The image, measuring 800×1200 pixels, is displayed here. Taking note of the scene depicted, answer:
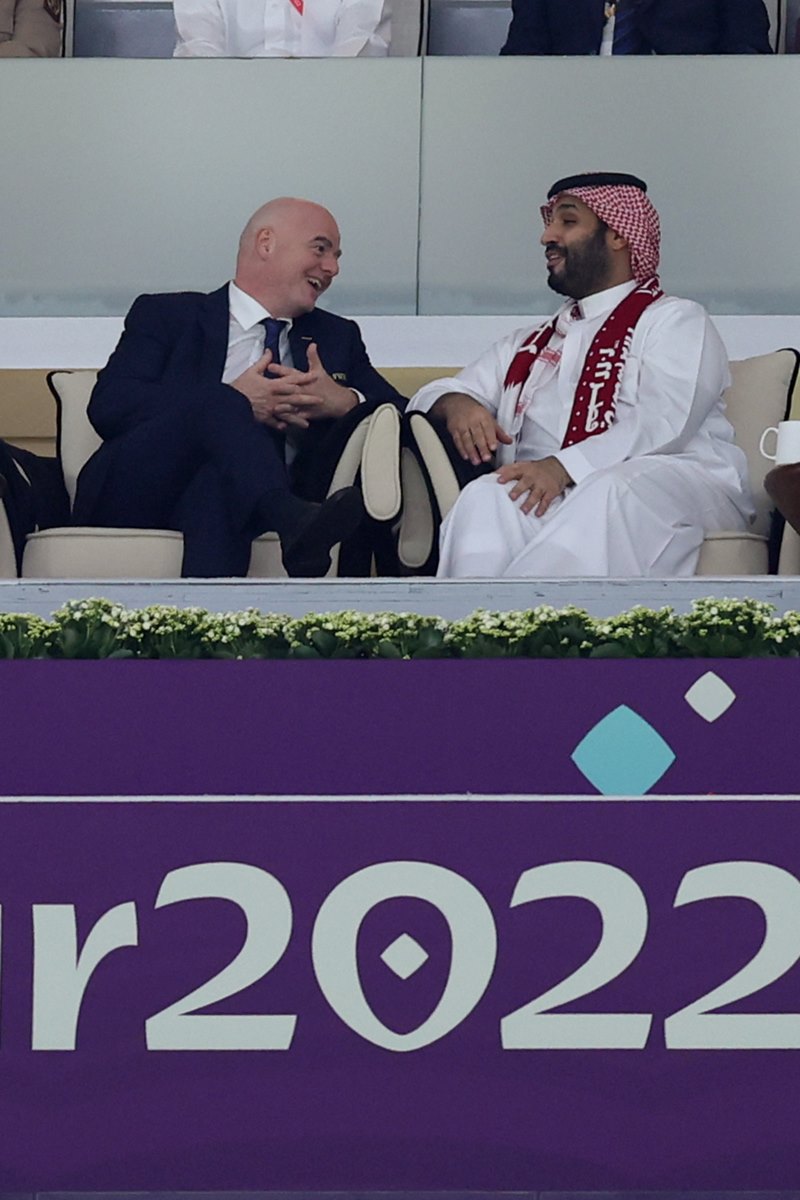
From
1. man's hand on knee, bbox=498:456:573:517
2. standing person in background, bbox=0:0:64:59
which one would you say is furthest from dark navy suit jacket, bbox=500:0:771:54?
man's hand on knee, bbox=498:456:573:517

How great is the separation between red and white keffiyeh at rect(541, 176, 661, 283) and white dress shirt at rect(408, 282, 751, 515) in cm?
7

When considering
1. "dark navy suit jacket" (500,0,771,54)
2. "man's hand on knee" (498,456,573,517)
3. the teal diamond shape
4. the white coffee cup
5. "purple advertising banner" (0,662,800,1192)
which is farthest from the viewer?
"dark navy suit jacket" (500,0,771,54)

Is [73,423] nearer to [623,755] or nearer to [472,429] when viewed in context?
[472,429]

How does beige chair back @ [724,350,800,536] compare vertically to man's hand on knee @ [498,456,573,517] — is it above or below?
above

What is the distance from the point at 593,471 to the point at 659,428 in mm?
186

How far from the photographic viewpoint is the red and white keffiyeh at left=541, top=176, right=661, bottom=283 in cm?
412

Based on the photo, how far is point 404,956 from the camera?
2275 millimetres

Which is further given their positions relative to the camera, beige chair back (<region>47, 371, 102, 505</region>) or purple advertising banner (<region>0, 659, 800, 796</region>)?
beige chair back (<region>47, 371, 102, 505</region>)

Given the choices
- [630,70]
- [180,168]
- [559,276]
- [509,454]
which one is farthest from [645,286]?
[180,168]

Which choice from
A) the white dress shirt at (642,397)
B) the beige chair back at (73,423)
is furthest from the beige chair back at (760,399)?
the beige chair back at (73,423)

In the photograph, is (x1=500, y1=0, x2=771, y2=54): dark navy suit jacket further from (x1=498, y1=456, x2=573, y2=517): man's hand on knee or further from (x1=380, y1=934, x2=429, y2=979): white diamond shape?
(x1=380, y1=934, x2=429, y2=979): white diamond shape

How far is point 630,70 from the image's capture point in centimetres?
→ 521

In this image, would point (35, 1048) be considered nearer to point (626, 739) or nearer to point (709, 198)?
point (626, 739)

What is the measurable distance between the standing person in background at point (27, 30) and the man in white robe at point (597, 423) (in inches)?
81.0
